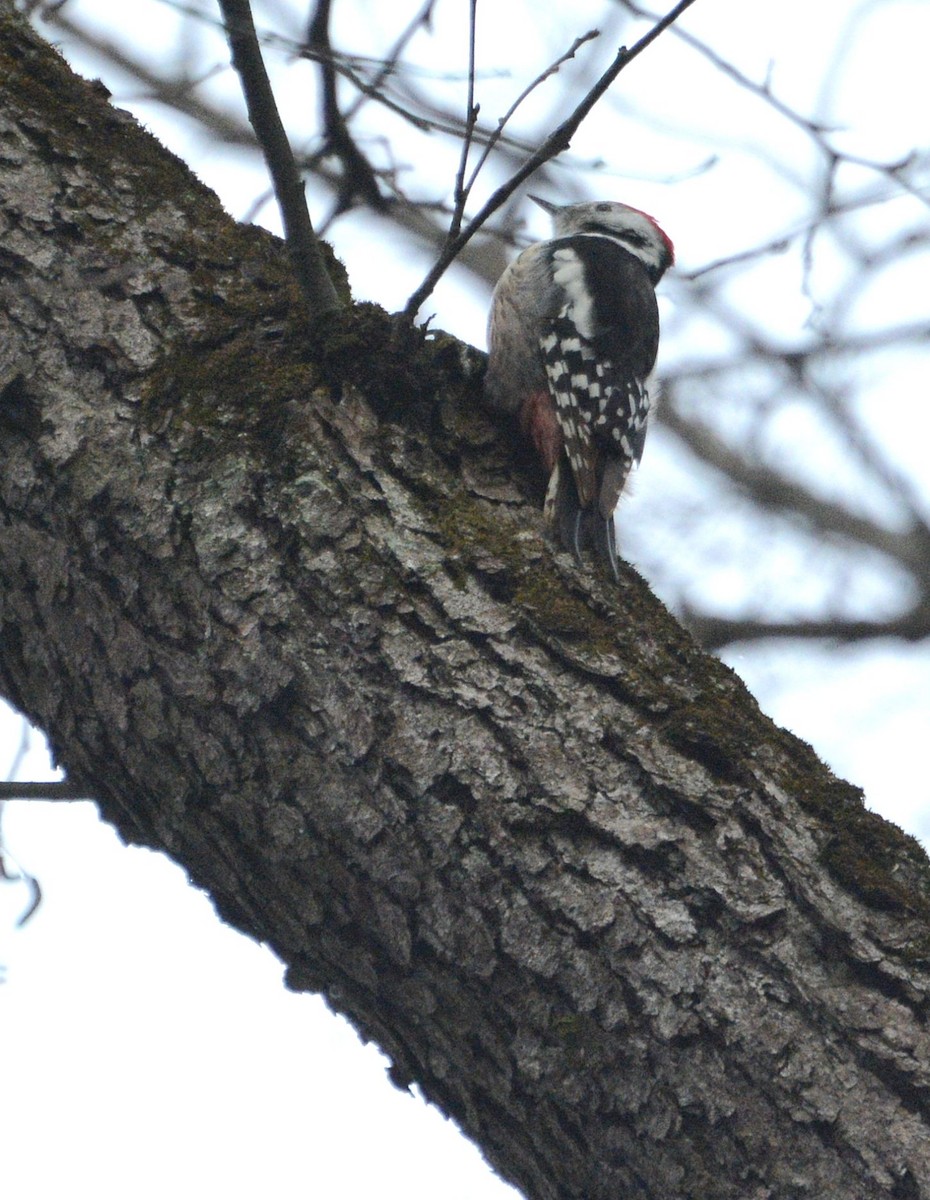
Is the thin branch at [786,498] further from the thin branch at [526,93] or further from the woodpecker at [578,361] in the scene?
the thin branch at [526,93]

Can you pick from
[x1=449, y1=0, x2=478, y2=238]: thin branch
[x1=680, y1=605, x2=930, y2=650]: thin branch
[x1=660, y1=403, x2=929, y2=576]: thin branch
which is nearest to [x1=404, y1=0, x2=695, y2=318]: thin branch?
[x1=449, y1=0, x2=478, y2=238]: thin branch

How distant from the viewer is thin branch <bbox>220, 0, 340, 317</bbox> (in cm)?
192

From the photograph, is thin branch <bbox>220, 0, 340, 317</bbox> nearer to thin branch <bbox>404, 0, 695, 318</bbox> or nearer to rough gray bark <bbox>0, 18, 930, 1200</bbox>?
rough gray bark <bbox>0, 18, 930, 1200</bbox>

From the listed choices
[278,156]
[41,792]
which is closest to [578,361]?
[278,156]

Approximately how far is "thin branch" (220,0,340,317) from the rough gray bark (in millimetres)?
92

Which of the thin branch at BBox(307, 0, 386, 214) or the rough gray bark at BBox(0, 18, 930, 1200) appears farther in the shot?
the thin branch at BBox(307, 0, 386, 214)

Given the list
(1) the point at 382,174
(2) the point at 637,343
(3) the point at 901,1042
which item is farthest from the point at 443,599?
(1) the point at 382,174

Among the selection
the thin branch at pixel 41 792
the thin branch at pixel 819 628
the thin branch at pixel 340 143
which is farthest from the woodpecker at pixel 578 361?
the thin branch at pixel 819 628

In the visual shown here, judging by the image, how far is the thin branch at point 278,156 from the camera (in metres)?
1.92

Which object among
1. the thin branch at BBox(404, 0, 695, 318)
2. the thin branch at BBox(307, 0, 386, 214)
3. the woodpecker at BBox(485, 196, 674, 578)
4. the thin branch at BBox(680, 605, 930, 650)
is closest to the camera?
the thin branch at BBox(404, 0, 695, 318)

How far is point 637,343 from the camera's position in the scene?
A: 362cm

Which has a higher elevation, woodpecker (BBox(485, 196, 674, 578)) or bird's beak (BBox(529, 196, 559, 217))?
bird's beak (BBox(529, 196, 559, 217))

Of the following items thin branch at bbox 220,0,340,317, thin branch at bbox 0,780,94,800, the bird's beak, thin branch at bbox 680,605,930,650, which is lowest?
thin branch at bbox 0,780,94,800

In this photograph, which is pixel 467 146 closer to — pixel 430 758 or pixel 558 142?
pixel 558 142
